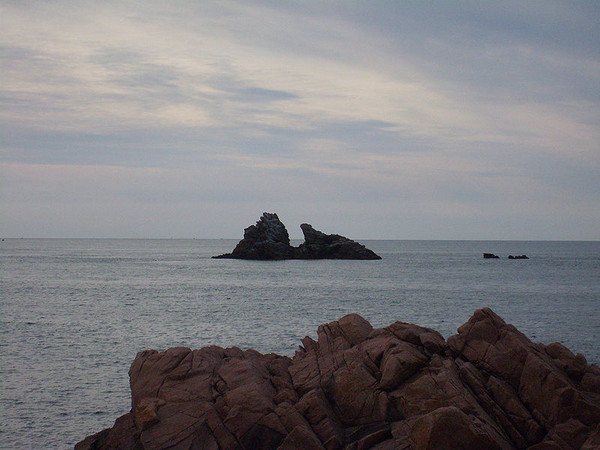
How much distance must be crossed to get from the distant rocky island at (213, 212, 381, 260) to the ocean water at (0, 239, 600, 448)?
47.0m

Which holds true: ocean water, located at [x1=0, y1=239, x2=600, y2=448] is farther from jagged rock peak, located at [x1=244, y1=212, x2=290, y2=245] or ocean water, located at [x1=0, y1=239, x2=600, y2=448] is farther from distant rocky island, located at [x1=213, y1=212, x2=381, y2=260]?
distant rocky island, located at [x1=213, y1=212, x2=381, y2=260]

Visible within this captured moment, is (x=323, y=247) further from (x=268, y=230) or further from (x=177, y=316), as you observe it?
(x=177, y=316)

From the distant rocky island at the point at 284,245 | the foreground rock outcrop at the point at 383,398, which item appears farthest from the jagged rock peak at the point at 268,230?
the foreground rock outcrop at the point at 383,398

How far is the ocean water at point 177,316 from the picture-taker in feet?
104

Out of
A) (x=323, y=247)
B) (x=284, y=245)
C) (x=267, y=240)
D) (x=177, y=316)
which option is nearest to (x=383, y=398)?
(x=177, y=316)

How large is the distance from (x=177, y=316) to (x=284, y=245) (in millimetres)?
117776

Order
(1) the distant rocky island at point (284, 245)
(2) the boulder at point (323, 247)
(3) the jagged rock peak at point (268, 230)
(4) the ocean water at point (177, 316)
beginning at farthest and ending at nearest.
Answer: (2) the boulder at point (323, 247) < (1) the distant rocky island at point (284, 245) < (3) the jagged rock peak at point (268, 230) < (4) the ocean water at point (177, 316)

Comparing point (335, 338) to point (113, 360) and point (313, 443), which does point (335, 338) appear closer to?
point (313, 443)

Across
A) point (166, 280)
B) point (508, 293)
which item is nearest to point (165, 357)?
point (508, 293)

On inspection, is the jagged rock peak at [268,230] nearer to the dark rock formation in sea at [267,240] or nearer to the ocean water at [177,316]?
the dark rock formation in sea at [267,240]

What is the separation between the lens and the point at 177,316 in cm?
6481

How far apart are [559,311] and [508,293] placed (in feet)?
77.9

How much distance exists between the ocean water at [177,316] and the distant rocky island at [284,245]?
4696cm

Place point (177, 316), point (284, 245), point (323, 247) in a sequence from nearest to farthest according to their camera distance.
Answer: point (177, 316), point (284, 245), point (323, 247)
